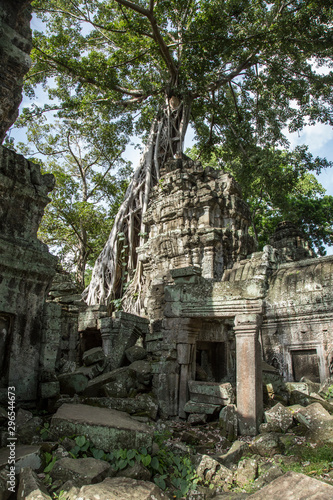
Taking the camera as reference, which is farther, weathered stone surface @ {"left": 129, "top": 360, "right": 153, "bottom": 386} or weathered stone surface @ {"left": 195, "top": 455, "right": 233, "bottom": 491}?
weathered stone surface @ {"left": 129, "top": 360, "right": 153, "bottom": 386}

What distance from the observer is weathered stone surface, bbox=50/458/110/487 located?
2846mm

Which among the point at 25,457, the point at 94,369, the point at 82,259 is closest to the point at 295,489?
the point at 25,457

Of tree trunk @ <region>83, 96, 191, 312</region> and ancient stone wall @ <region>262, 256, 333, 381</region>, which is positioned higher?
tree trunk @ <region>83, 96, 191, 312</region>

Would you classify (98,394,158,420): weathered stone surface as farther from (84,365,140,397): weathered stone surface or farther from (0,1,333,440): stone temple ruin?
(84,365,140,397): weathered stone surface

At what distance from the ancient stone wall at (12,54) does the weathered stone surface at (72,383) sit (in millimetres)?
3520

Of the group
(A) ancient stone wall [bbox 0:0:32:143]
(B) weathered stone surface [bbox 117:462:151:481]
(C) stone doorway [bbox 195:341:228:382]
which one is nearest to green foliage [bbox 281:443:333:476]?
(B) weathered stone surface [bbox 117:462:151:481]

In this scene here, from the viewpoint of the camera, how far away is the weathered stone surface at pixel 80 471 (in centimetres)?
285

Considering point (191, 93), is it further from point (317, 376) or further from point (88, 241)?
point (317, 376)

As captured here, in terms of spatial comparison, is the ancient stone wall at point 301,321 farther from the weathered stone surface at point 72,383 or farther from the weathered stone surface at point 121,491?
the weathered stone surface at point 121,491

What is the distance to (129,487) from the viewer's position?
2.76 m

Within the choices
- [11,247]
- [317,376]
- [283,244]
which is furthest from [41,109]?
[317,376]

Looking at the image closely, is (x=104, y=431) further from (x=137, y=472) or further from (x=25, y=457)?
(x=25, y=457)

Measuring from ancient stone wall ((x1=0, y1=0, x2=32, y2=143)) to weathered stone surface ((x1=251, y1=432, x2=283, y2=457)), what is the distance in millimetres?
4646

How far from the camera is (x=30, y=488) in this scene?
2.60 metres
